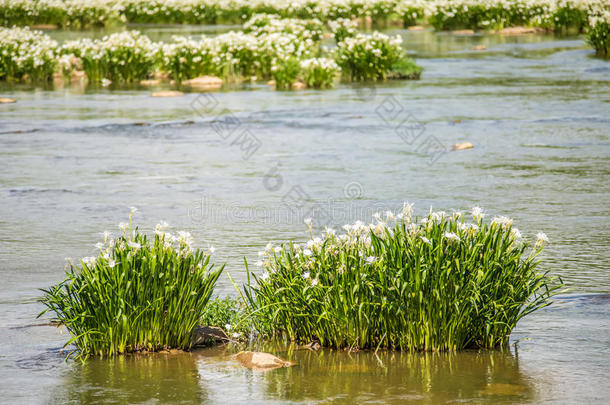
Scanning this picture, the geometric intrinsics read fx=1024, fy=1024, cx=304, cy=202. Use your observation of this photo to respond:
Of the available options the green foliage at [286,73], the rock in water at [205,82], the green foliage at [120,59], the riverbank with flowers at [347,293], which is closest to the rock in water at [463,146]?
the riverbank with flowers at [347,293]

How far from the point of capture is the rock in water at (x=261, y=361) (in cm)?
588

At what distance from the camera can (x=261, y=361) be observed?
19.4 feet

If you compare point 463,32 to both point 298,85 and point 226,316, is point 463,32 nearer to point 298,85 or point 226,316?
point 298,85

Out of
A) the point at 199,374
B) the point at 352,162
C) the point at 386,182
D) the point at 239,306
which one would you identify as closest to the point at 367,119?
the point at 352,162

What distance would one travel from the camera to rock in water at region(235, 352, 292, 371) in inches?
232

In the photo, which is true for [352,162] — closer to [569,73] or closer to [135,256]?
[135,256]

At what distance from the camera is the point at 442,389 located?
5.40 meters

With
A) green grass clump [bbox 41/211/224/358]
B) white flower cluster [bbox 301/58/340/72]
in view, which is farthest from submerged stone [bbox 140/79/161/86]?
green grass clump [bbox 41/211/224/358]

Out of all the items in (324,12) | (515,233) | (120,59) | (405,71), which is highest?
(324,12)

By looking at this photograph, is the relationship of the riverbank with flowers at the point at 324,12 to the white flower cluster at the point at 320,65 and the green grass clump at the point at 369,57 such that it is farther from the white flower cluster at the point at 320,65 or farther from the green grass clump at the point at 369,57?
the white flower cluster at the point at 320,65

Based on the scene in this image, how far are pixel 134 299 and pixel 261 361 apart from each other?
845 mm

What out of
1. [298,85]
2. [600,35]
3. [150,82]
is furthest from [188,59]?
[600,35]

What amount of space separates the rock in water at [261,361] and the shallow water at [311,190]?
0.28 feet

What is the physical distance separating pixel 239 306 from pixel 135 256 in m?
1.00
